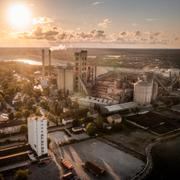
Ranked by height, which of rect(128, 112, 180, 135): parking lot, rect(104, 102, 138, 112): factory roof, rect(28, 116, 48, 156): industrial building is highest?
rect(28, 116, 48, 156): industrial building

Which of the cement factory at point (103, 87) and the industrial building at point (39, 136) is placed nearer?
the industrial building at point (39, 136)

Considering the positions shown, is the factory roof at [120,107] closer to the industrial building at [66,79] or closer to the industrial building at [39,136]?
the industrial building at [66,79]

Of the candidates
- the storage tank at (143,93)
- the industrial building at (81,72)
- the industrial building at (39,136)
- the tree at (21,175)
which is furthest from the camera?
the industrial building at (81,72)

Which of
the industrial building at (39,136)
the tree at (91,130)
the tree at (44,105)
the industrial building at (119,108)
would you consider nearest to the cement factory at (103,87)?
the industrial building at (119,108)

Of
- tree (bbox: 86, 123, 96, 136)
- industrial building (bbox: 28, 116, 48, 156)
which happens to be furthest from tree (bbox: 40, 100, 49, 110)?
industrial building (bbox: 28, 116, 48, 156)

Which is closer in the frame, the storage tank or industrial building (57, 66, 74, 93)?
the storage tank

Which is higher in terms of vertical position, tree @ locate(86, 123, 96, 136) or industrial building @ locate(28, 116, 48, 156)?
industrial building @ locate(28, 116, 48, 156)

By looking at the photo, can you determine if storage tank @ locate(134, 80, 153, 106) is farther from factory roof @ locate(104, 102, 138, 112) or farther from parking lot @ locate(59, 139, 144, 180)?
parking lot @ locate(59, 139, 144, 180)
